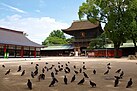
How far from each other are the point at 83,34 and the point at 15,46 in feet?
76.3

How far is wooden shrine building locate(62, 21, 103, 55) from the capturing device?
6241 cm

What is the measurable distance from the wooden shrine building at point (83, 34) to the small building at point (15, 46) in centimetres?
1381

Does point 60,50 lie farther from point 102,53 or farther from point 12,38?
point 12,38

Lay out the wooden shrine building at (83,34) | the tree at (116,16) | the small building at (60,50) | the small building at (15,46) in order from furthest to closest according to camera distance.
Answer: the small building at (60,50), the wooden shrine building at (83,34), the small building at (15,46), the tree at (116,16)

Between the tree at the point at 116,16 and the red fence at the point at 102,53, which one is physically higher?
the tree at the point at 116,16

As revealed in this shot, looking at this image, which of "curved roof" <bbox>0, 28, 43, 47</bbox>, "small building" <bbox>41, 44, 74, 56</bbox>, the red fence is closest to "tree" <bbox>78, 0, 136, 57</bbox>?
the red fence

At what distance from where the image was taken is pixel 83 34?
6444 centimetres

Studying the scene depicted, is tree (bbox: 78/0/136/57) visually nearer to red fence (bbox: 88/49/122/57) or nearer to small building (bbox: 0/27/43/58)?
red fence (bbox: 88/49/122/57)

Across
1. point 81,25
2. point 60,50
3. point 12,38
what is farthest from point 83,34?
point 12,38

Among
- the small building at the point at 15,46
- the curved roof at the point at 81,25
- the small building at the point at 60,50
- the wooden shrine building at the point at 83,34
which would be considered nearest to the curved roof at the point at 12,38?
the small building at the point at 15,46

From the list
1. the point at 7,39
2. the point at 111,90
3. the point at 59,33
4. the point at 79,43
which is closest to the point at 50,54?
the point at 79,43

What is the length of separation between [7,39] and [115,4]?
925 inches

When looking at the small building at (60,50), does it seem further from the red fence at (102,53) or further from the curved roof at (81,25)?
the red fence at (102,53)

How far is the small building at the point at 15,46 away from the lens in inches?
1764
